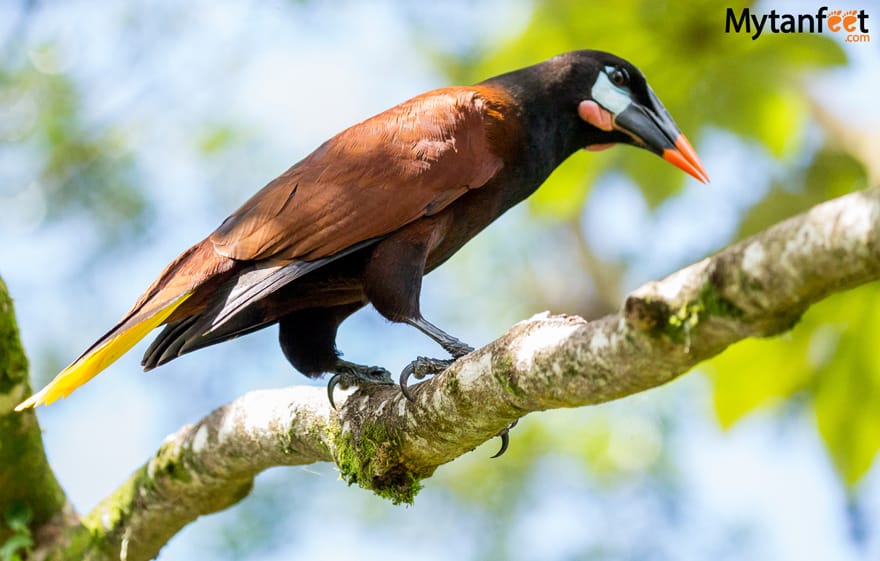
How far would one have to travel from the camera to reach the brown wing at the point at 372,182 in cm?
274

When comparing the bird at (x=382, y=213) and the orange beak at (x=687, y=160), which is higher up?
the bird at (x=382, y=213)

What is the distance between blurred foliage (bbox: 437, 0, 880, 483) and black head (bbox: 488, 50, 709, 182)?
0.36 feet

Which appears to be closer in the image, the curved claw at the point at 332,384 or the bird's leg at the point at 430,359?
the bird's leg at the point at 430,359

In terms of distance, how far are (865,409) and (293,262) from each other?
1.46 m

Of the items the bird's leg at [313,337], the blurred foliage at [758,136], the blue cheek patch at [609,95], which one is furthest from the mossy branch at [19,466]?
A: the blue cheek patch at [609,95]

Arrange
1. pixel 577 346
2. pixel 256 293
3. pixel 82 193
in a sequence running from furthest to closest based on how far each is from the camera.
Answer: pixel 82 193, pixel 256 293, pixel 577 346

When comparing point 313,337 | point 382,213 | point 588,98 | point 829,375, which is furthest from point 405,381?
point 588,98

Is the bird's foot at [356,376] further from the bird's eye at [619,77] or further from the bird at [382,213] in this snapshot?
the bird's eye at [619,77]

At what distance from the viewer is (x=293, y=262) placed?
270 cm

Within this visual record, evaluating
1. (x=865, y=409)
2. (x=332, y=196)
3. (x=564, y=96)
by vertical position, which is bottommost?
(x=865, y=409)

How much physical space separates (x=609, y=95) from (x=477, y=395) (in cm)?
142

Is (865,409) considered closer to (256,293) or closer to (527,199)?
(527,199)

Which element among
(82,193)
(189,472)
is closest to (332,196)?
(189,472)

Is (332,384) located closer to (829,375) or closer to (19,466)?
(19,466)
